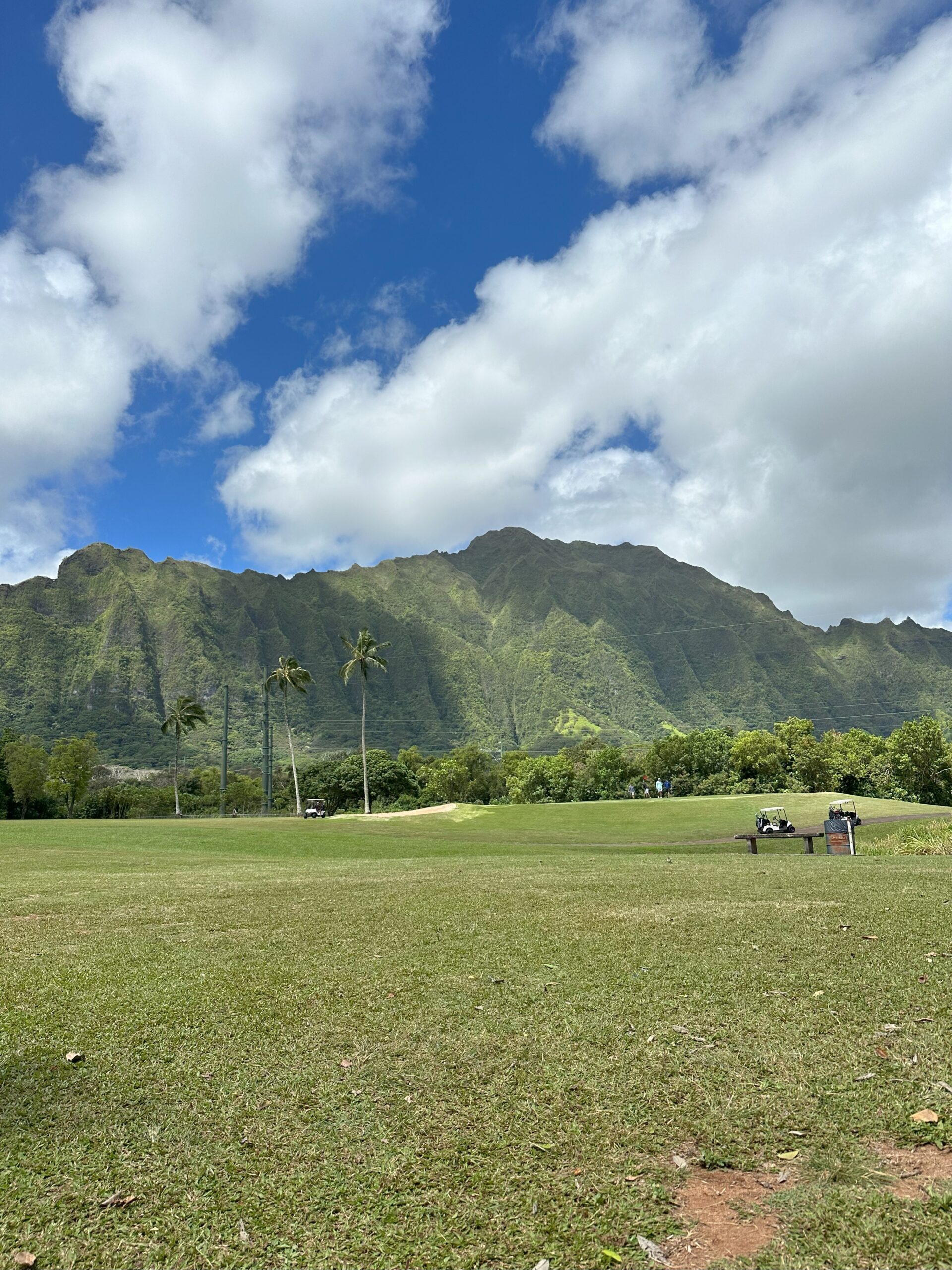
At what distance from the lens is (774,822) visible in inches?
1206

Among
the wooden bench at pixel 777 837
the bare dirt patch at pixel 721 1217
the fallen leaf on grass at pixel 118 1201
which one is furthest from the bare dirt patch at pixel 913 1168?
the wooden bench at pixel 777 837

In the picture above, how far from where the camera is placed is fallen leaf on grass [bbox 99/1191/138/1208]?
132 inches

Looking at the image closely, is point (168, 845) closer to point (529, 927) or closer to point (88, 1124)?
point (529, 927)

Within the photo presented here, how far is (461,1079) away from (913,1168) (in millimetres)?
2491

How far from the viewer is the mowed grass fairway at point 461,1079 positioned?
123 inches

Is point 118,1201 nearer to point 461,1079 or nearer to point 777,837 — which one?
point 461,1079

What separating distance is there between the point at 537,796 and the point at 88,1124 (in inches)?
3629

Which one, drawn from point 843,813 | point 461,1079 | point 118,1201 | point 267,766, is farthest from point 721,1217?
point 267,766

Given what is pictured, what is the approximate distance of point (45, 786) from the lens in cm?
8238

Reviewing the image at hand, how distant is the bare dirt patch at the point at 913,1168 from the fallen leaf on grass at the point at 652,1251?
1.18m

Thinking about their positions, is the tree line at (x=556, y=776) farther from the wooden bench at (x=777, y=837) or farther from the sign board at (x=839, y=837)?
the sign board at (x=839, y=837)

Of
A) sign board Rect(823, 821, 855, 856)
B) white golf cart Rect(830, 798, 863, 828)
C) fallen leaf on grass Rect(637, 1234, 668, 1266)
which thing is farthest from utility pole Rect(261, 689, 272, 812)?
fallen leaf on grass Rect(637, 1234, 668, 1266)

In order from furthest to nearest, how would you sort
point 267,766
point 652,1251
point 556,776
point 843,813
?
point 556,776
point 267,766
point 843,813
point 652,1251

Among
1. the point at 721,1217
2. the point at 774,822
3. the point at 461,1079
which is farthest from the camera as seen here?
the point at 774,822
